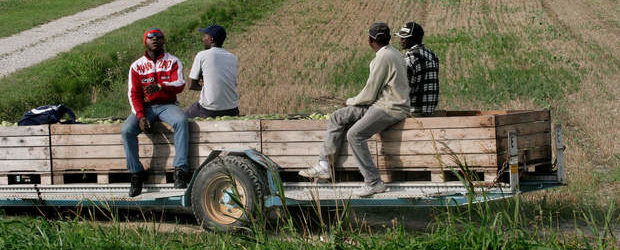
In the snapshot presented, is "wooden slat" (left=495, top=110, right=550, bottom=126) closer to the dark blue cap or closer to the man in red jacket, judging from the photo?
the man in red jacket

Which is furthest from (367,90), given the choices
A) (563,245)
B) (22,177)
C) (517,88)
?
(517,88)

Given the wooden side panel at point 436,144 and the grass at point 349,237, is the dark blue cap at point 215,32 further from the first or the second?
the grass at point 349,237

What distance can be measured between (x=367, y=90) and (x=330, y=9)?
28188mm

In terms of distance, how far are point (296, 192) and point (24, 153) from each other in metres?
3.09

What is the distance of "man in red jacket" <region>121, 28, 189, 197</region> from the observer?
759cm

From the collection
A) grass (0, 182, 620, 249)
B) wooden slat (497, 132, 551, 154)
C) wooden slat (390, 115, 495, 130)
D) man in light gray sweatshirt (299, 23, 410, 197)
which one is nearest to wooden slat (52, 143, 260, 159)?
man in light gray sweatshirt (299, 23, 410, 197)

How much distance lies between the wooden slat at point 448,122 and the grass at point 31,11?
25.3m

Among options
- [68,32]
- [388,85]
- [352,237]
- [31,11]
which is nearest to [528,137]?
[388,85]

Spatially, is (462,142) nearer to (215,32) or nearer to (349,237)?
(349,237)

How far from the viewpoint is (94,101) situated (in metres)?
18.2

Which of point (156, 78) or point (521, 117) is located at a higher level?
point (156, 78)

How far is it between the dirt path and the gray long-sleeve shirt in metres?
16.5

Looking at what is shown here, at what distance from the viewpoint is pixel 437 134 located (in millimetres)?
6805

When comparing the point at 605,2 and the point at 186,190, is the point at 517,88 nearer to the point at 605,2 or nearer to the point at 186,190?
the point at 186,190
